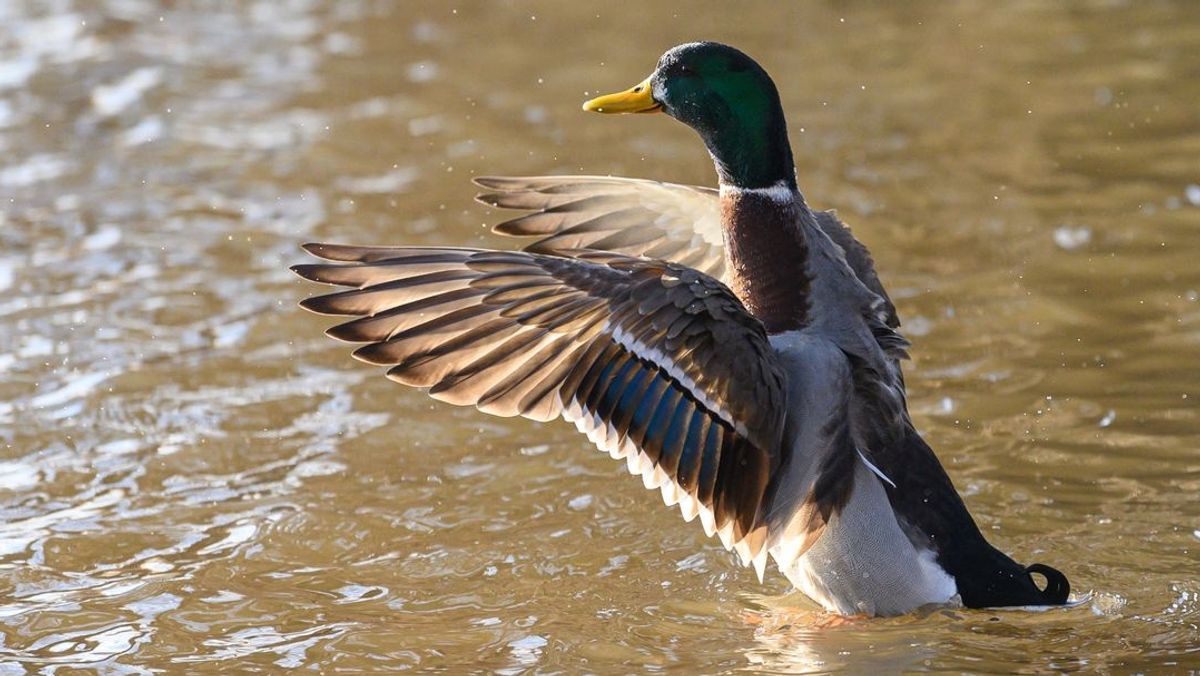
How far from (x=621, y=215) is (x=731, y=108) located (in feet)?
3.11

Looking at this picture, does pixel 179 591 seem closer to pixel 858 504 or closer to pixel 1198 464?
pixel 858 504

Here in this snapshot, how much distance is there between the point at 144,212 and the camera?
8.96 m

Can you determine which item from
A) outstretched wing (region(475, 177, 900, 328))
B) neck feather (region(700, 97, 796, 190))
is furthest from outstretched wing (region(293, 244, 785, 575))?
outstretched wing (region(475, 177, 900, 328))

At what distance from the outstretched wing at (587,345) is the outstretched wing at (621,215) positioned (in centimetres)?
118

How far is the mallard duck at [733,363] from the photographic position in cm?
469

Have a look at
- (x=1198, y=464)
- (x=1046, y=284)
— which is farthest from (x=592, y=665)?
(x=1046, y=284)

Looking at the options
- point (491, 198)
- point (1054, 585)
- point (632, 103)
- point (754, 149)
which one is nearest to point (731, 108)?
point (754, 149)

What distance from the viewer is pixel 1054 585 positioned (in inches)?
196

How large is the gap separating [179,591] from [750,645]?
180cm

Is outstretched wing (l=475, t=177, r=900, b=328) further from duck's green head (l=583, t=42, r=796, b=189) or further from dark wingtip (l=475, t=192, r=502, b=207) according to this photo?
duck's green head (l=583, t=42, r=796, b=189)

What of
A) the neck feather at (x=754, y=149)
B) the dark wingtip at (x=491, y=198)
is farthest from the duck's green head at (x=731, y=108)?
the dark wingtip at (x=491, y=198)

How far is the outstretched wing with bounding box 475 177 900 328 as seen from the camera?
6008 millimetres

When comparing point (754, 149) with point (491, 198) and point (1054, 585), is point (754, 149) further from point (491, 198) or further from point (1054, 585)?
point (1054, 585)

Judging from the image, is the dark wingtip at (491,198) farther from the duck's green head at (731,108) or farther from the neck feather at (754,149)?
the neck feather at (754,149)
